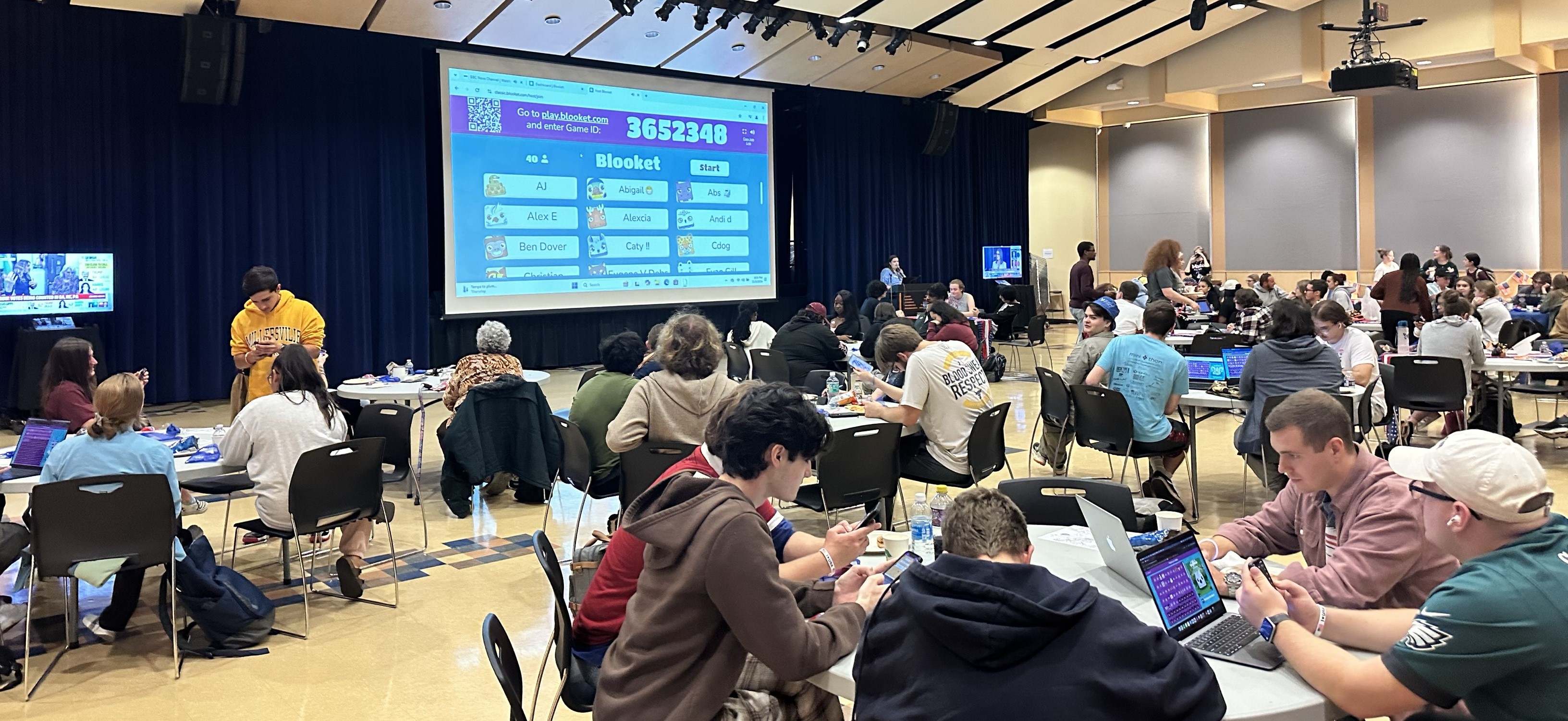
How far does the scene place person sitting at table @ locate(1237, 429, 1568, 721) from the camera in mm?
1565

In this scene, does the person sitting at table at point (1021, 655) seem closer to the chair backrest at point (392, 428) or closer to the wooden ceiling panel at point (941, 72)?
the chair backrest at point (392, 428)

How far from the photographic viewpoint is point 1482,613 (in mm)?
1581

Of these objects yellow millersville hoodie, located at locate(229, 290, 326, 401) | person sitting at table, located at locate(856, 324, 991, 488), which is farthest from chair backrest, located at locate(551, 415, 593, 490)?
yellow millersville hoodie, located at locate(229, 290, 326, 401)

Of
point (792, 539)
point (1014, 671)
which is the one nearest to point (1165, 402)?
point (792, 539)

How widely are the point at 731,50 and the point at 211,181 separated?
551cm

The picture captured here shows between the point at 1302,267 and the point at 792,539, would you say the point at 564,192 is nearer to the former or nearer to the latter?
the point at 792,539

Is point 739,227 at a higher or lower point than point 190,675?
higher

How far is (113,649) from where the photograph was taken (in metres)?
3.95

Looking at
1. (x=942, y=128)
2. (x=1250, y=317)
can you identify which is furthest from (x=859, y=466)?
(x=942, y=128)

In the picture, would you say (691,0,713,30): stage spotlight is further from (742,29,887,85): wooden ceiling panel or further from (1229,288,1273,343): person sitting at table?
(1229,288,1273,343): person sitting at table

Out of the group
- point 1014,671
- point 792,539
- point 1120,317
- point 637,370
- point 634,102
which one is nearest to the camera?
point 1014,671

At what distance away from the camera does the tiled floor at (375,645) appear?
3432mm

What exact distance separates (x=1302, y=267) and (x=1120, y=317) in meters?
10.5

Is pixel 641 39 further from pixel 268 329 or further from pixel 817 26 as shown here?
pixel 268 329
